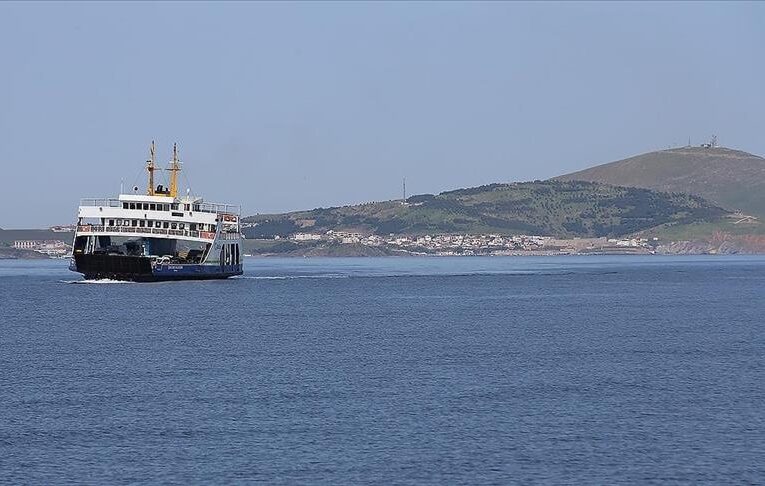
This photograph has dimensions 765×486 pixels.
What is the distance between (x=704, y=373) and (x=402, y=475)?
25.9 metres

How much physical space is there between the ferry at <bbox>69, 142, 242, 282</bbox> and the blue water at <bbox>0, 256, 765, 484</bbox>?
129 feet

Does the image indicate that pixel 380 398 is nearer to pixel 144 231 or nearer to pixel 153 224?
→ pixel 144 231

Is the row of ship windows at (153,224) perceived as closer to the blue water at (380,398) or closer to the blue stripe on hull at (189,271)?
the blue stripe on hull at (189,271)

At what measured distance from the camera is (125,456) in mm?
38812

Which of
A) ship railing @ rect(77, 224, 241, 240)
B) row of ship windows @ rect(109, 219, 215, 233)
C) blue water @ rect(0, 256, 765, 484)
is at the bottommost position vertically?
blue water @ rect(0, 256, 765, 484)

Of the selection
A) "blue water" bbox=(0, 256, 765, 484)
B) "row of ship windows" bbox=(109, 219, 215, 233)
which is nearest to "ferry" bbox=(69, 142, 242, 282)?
"row of ship windows" bbox=(109, 219, 215, 233)

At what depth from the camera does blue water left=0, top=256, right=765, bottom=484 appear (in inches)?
1480

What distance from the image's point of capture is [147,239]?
143 meters

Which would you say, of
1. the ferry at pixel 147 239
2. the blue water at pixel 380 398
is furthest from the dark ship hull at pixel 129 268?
the blue water at pixel 380 398

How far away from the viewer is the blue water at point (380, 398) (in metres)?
37.6

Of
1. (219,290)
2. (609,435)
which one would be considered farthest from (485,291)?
(609,435)

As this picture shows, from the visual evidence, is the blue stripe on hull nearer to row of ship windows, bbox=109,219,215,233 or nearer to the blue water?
row of ship windows, bbox=109,219,215,233

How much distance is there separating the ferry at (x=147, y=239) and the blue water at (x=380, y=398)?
39361 millimetres

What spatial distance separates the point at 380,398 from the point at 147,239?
96692 mm
